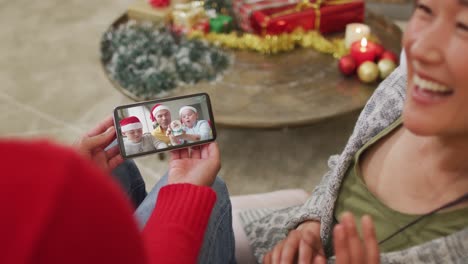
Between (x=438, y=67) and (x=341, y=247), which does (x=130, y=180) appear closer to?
(x=341, y=247)

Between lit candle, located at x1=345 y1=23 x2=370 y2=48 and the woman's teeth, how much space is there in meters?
1.13

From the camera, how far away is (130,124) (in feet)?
3.26

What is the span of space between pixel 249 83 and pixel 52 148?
Result: 4.49ft

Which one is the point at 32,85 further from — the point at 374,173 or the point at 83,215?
the point at 83,215

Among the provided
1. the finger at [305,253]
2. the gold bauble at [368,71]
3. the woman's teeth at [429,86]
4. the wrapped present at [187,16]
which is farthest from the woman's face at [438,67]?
the wrapped present at [187,16]

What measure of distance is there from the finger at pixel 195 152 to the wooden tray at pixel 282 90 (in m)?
0.51

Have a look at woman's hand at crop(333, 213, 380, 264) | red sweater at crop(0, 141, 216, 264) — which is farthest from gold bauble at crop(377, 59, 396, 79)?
red sweater at crop(0, 141, 216, 264)

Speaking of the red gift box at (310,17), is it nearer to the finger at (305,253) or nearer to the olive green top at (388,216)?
the olive green top at (388,216)

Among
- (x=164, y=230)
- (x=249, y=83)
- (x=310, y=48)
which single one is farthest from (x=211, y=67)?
(x=164, y=230)

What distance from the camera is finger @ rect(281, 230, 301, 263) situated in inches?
33.1

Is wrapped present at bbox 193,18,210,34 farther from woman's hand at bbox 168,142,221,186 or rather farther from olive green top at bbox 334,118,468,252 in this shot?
olive green top at bbox 334,118,468,252

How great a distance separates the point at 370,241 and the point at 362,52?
1.17 meters

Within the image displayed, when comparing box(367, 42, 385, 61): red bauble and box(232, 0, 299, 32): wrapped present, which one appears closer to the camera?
box(367, 42, 385, 61): red bauble

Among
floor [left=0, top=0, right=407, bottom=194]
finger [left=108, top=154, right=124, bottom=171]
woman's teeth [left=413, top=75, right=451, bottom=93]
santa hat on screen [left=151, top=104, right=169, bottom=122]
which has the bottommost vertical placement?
floor [left=0, top=0, right=407, bottom=194]
